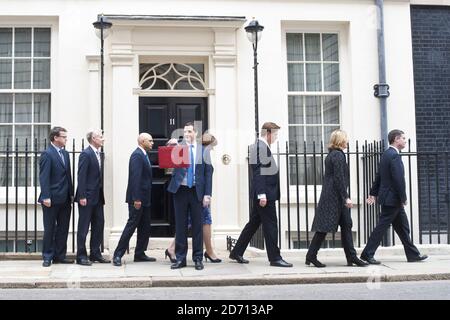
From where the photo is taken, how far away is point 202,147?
9.95 meters

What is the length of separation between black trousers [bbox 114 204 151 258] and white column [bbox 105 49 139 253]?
6.12 feet

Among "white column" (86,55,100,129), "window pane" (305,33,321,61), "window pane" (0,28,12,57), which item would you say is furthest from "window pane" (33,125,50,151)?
"window pane" (305,33,321,61)

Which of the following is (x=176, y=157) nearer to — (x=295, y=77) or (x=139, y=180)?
(x=139, y=180)

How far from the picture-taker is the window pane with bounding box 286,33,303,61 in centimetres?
1355

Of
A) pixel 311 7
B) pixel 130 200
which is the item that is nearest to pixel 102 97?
pixel 130 200

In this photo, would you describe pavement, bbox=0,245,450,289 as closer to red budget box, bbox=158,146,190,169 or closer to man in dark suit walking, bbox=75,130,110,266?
man in dark suit walking, bbox=75,130,110,266

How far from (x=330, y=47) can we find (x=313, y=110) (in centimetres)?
126

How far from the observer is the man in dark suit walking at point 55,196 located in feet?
32.9

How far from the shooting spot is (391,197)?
396 inches

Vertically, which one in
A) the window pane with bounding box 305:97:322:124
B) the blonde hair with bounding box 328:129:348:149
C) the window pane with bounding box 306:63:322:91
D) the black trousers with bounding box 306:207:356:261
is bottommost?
the black trousers with bounding box 306:207:356:261

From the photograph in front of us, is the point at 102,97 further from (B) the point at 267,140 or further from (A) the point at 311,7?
(A) the point at 311,7

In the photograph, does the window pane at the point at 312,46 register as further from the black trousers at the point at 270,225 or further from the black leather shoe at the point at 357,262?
the black leather shoe at the point at 357,262
